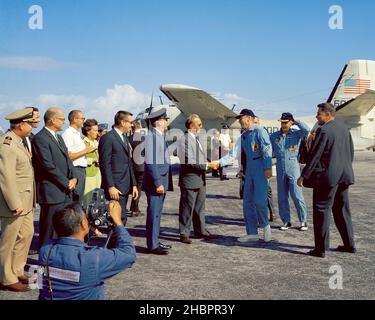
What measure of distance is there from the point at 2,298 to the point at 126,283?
51.4 inches

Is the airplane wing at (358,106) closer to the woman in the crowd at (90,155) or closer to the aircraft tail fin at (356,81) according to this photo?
the aircraft tail fin at (356,81)

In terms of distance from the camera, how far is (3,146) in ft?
13.5

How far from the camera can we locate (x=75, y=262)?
7.32 ft

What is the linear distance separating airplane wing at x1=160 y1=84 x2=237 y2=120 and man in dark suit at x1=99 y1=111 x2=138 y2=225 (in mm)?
12054

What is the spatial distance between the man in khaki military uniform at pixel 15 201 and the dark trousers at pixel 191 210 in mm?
2530

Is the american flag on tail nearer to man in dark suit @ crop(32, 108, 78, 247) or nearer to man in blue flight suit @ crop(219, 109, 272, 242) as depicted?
man in blue flight suit @ crop(219, 109, 272, 242)

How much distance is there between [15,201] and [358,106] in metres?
18.4

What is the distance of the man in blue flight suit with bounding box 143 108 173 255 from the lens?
18.5 feet

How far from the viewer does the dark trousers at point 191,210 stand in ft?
20.6

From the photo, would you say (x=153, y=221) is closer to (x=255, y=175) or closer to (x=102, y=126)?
(x=255, y=175)

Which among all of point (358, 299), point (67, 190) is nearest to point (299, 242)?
point (358, 299)

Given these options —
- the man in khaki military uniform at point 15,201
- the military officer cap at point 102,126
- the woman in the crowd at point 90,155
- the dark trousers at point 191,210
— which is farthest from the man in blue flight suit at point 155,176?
the military officer cap at point 102,126

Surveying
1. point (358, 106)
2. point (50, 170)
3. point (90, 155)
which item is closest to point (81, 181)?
point (90, 155)
